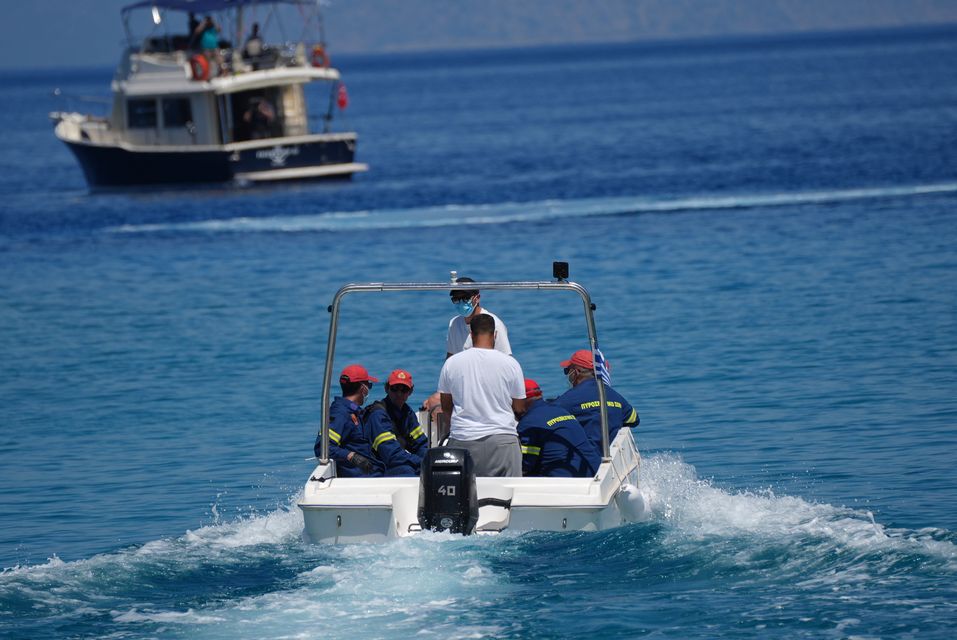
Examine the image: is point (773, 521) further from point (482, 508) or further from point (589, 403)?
point (482, 508)

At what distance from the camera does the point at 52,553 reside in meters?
11.4

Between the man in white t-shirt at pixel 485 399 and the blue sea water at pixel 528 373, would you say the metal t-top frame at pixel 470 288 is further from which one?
the blue sea water at pixel 528 373

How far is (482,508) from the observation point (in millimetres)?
9805

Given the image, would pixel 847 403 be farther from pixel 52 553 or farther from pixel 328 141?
pixel 328 141

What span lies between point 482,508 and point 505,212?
2573cm

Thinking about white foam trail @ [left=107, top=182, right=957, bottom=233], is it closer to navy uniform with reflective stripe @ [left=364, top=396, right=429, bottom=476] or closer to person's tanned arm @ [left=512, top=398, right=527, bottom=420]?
navy uniform with reflective stripe @ [left=364, top=396, right=429, bottom=476]

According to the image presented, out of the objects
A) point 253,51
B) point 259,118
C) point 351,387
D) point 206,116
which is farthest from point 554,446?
point 253,51

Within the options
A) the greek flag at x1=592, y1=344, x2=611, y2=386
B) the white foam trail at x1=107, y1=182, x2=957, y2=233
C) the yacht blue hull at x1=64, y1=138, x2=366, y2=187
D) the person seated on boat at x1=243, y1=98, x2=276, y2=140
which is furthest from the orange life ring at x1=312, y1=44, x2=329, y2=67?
the greek flag at x1=592, y1=344, x2=611, y2=386

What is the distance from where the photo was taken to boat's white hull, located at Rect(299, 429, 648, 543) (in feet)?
31.1

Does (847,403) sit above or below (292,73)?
below

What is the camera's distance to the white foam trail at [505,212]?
33531 mm

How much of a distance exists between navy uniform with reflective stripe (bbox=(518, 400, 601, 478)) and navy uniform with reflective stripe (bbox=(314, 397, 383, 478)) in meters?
1.08

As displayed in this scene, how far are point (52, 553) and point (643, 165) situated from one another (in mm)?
36343

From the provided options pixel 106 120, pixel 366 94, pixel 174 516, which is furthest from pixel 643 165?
pixel 366 94
